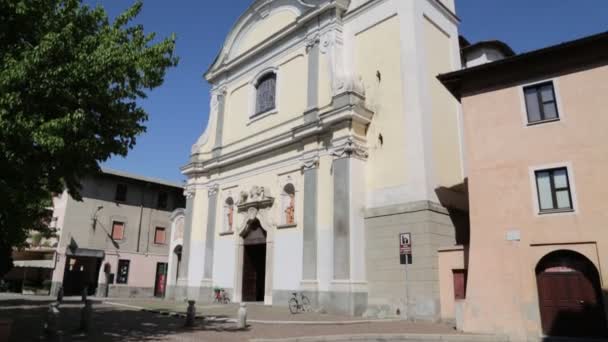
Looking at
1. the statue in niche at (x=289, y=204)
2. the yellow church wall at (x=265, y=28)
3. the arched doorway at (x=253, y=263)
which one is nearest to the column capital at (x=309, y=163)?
the statue in niche at (x=289, y=204)

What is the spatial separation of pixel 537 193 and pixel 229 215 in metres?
16.3

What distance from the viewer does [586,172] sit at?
11.6 m

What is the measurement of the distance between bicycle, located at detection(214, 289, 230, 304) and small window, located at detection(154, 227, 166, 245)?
47.1 ft

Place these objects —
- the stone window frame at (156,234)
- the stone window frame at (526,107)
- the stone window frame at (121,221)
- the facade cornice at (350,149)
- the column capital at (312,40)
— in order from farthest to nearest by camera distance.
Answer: the stone window frame at (156,234), the stone window frame at (121,221), the column capital at (312,40), the facade cornice at (350,149), the stone window frame at (526,107)

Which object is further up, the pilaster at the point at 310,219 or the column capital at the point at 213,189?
the column capital at the point at 213,189

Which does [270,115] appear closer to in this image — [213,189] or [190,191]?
[213,189]

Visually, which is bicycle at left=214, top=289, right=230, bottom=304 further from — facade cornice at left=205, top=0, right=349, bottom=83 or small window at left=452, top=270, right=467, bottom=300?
facade cornice at left=205, top=0, right=349, bottom=83

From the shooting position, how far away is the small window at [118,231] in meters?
33.5

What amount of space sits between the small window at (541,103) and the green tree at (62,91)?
9.77 m

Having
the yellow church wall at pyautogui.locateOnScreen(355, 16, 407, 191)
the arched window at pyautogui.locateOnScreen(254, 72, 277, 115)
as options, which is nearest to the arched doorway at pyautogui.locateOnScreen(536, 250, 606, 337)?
the yellow church wall at pyautogui.locateOnScreen(355, 16, 407, 191)

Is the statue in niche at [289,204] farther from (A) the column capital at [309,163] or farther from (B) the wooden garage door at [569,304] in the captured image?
(B) the wooden garage door at [569,304]

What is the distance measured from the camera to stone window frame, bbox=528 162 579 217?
37.9 feet

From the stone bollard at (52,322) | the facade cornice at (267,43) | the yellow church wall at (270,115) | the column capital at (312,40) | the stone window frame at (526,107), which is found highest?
the facade cornice at (267,43)

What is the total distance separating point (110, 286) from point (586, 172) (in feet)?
100
